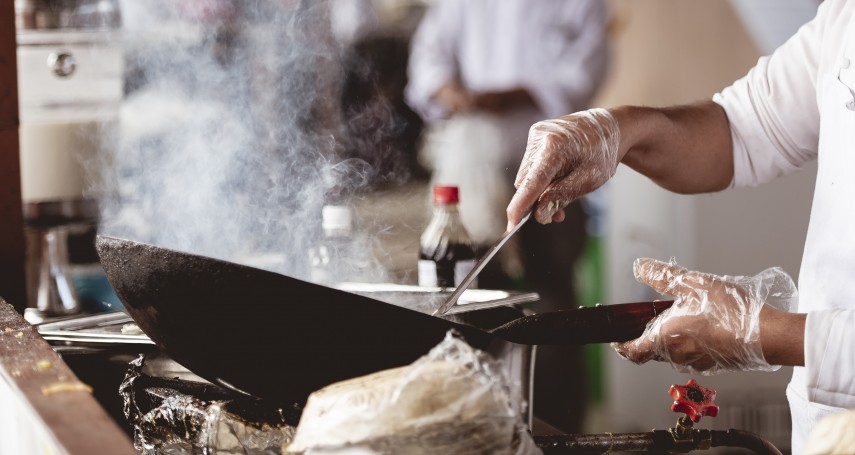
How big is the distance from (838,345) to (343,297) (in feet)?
2.21

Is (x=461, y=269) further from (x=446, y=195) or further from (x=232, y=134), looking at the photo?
(x=232, y=134)

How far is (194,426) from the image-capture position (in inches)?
43.3

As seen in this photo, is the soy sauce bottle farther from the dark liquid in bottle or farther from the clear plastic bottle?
the clear plastic bottle

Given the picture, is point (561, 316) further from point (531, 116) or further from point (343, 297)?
point (531, 116)

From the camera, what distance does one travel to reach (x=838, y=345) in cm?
116

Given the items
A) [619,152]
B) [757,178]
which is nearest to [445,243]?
[619,152]

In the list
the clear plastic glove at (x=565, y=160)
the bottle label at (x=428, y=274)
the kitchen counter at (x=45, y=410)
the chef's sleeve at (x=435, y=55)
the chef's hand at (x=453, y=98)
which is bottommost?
the bottle label at (x=428, y=274)

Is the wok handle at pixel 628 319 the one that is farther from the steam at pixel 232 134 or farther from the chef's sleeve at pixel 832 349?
the steam at pixel 232 134

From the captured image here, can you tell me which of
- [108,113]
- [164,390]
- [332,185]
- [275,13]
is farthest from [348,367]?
[275,13]

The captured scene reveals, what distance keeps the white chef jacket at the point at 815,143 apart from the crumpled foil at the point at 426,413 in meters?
0.59

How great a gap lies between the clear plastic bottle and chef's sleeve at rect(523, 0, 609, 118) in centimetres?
197

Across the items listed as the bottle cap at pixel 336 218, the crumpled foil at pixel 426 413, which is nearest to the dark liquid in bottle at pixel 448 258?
the bottle cap at pixel 336 218

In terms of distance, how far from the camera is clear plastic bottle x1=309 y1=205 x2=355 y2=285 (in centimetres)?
199

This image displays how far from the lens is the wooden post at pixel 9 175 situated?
1.82 meters
